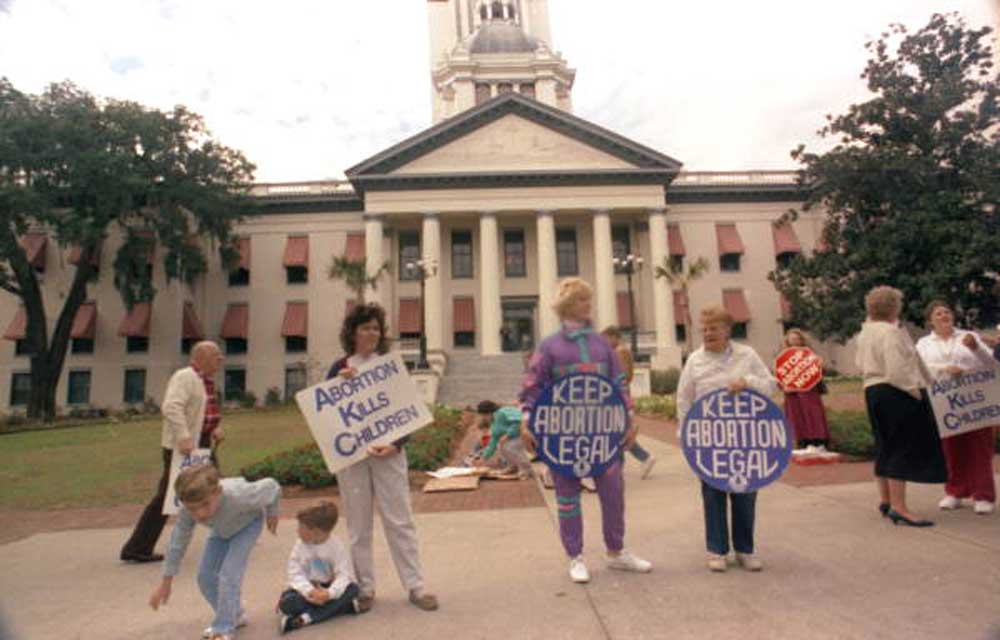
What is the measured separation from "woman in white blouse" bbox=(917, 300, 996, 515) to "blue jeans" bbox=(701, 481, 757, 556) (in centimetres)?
264

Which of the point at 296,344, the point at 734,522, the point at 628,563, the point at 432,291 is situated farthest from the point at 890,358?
the point at 296,344

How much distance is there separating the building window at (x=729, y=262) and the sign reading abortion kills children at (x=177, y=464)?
36.5m

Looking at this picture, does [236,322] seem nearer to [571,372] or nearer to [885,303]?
[571,372]

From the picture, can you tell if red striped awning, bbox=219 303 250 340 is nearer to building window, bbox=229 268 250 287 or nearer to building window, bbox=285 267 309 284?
building window, bbox=229 268 250 287

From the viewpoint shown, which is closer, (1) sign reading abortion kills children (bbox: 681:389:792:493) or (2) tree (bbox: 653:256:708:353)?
(1) sign reading abortion kills children (bbox: 681:389:792:493)

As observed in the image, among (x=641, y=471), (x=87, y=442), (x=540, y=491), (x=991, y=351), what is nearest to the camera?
(x=991, y=351)

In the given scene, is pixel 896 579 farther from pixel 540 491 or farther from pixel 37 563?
pixel 37 563

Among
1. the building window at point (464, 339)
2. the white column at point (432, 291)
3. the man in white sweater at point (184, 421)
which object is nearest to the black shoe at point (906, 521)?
the man in white sweater at point (184, 421)

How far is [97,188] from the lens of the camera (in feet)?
90.1

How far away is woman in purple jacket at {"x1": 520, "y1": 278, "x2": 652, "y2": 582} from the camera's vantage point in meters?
4.18

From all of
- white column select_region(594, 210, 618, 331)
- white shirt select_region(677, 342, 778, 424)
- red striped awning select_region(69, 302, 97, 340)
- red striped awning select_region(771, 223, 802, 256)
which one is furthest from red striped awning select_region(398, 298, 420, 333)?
white shirt select_region(677, 342, 778, 424)

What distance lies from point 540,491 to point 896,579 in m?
4.29

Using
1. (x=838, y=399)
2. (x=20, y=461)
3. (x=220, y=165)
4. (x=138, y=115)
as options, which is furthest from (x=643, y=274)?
(x=20, y=461)

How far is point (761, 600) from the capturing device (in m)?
3.69
